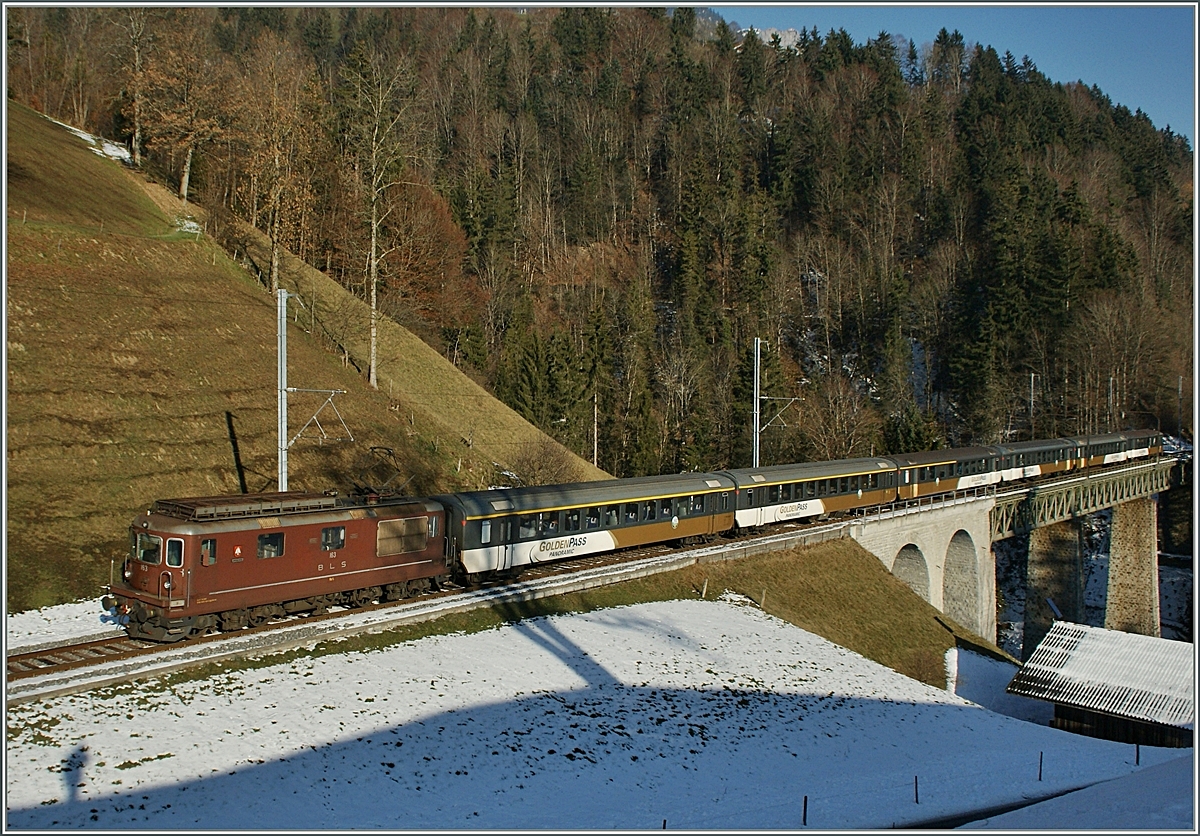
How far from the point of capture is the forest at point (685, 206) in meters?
55.5

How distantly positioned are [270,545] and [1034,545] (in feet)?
161

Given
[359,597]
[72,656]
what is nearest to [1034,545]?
[359,597]

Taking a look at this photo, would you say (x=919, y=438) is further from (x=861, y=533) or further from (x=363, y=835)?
(x=363, y=835)

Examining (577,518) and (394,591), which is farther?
(577,518)

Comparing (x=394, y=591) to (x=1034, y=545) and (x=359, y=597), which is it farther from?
(x=1034, y=545)

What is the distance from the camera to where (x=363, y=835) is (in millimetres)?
11906

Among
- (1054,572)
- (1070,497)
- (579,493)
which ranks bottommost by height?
(1054,572)

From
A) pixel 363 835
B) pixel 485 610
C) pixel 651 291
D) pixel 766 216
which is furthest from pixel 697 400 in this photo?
pixel 363 835

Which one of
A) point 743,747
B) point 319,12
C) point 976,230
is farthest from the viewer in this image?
point 319,12

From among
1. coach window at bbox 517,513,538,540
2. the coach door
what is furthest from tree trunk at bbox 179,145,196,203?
the coach door

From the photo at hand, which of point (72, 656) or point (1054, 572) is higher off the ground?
point (72, 656)

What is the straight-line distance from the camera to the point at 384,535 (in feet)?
70.5

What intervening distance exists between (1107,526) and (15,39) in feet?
317

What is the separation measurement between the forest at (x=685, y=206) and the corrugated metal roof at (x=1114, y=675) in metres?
17.2
